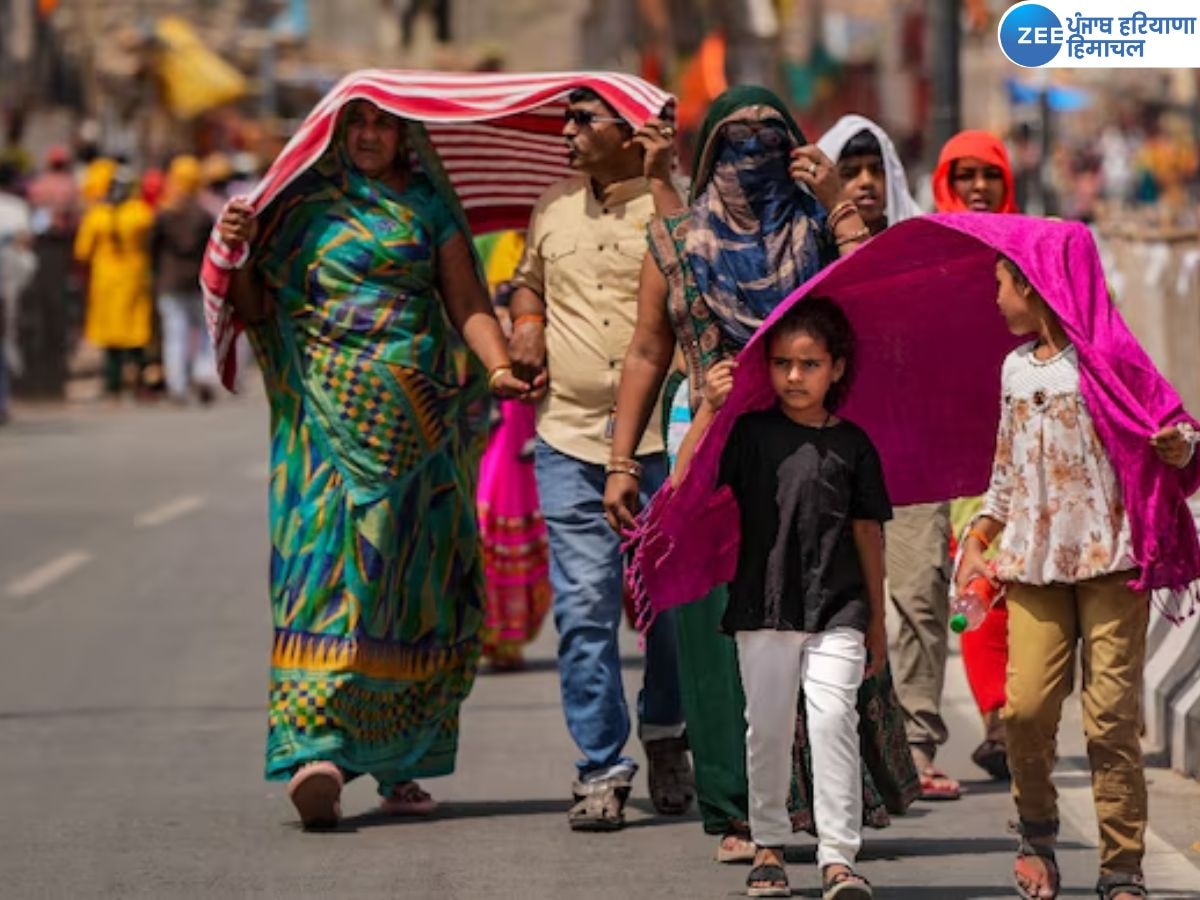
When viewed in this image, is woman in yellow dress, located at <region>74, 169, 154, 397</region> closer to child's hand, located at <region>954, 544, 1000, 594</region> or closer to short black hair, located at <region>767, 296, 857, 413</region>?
short black hair, located at <region>767, 296, 857, 413</region>

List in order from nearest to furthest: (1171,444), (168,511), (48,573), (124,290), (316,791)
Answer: (1171,444)
(316,791)
(48,573)
(168,511)
(124,290)

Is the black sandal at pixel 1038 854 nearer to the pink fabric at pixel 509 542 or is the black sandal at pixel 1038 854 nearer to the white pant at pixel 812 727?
the white pant at pixel 812 727

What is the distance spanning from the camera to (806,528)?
25.9 ft

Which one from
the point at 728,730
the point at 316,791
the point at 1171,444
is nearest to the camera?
the point at 1171,444

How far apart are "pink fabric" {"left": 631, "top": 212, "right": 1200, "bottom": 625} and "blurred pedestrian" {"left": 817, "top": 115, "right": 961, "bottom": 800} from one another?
1.44 meters

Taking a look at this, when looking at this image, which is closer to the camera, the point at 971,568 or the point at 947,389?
the point at 971,568

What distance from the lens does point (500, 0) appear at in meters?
67.5

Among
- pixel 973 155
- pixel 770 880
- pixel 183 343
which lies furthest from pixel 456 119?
pixel 183 343

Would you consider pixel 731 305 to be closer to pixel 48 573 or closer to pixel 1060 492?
pixel 1060 492

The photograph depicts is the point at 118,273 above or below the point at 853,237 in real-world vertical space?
below

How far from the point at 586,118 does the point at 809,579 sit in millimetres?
1920

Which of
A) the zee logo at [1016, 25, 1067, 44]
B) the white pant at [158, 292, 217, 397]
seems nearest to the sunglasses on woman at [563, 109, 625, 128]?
the zee logo at [1016, 25, 1067, 44]

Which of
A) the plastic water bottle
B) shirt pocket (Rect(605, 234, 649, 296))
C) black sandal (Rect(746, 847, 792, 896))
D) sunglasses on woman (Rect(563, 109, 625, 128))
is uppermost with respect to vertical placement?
sunglasses on woman (Rect(563, 109, 625, 128))

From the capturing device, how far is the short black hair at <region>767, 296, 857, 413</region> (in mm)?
7992
